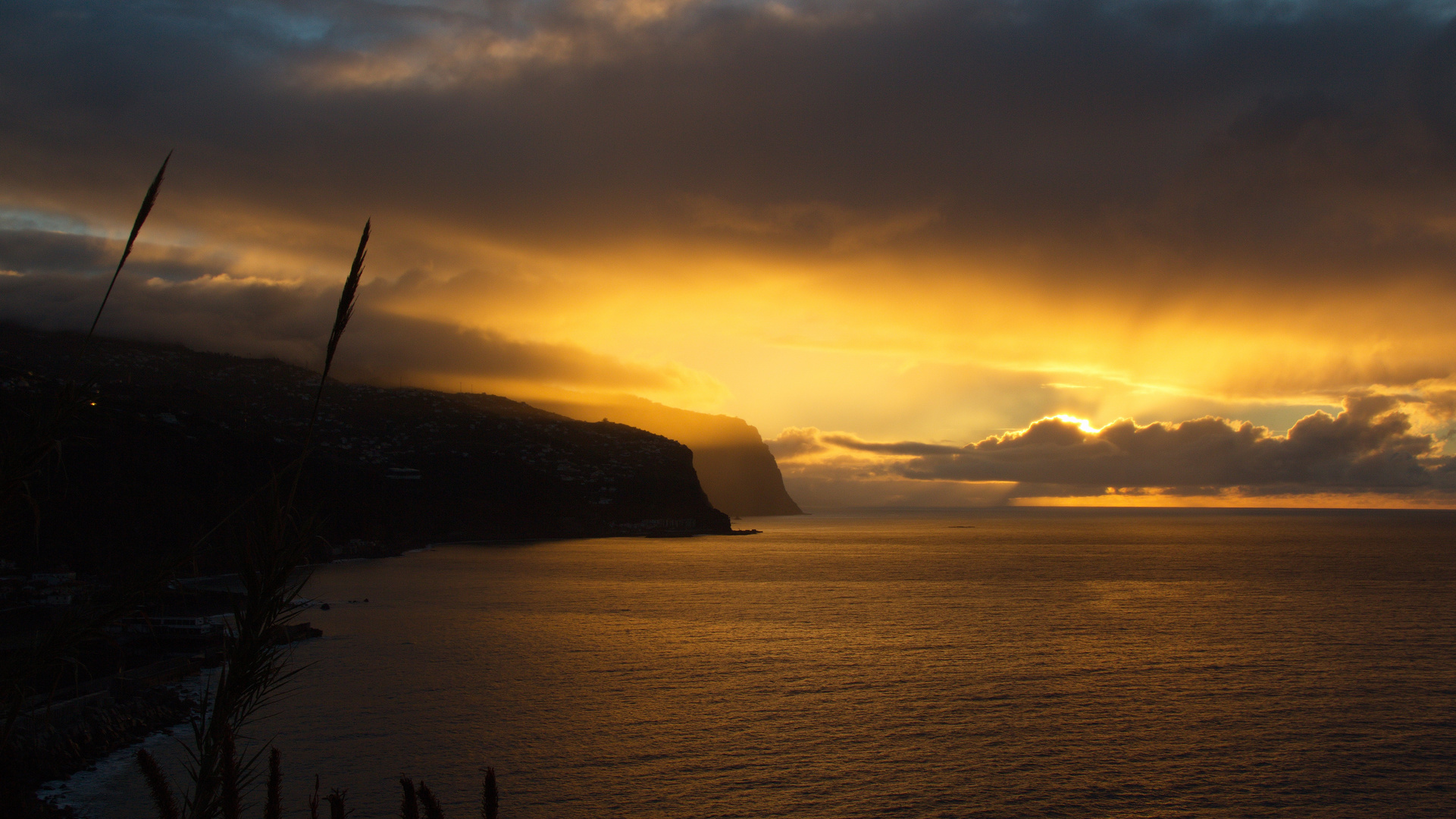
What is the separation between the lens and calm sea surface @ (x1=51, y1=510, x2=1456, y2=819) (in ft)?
104

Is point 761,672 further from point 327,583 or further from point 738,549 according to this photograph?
point 738,549

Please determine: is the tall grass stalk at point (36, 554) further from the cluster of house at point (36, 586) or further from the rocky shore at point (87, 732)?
the cluster of house at point (36, 586)

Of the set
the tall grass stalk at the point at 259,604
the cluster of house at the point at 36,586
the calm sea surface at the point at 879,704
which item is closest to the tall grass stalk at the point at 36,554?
the tall grass stalk at the point at 259,604

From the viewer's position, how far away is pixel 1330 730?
3919cm

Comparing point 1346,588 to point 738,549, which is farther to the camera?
point 738,549

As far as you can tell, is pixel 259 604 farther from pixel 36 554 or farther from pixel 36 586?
pixel 36 586

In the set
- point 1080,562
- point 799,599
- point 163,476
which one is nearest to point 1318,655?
point 799,599

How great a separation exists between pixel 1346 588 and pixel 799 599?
64.0 meters

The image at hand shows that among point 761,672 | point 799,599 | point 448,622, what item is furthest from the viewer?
point 799,599

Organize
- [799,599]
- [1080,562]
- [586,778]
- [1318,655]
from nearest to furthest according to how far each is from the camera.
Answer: [586,778] → [1318,655] → [799,599] → [1080,562]

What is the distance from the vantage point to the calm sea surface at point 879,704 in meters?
31.7

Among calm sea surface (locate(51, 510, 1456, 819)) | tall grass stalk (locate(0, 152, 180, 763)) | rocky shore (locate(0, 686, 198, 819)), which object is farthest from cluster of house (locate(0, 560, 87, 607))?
tall grass stalk (locate(0, 152, 180, 763))

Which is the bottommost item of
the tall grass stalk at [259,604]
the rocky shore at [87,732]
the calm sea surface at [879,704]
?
the calm sea surface at [879,704]

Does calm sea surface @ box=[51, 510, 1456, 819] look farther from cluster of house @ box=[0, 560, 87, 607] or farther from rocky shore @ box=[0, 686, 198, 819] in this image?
cluster of house @ box=[0, 560, 87, 607]
